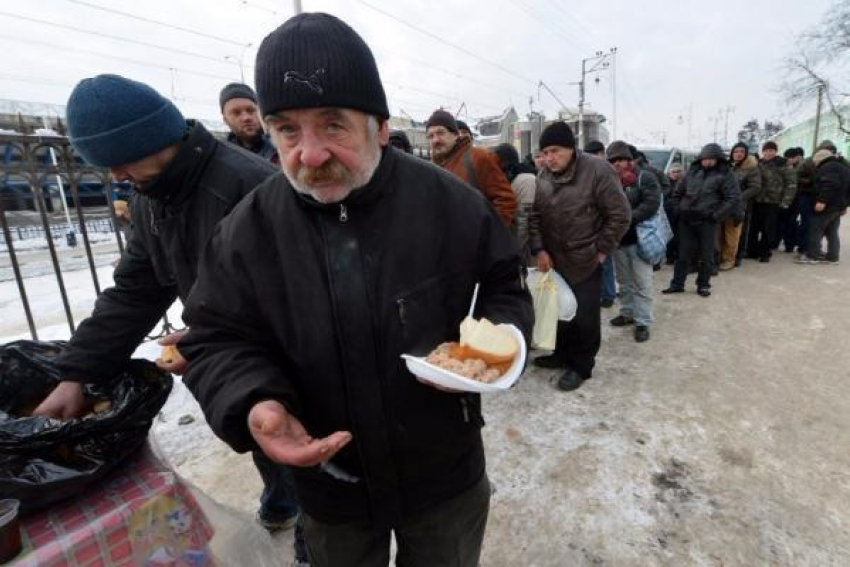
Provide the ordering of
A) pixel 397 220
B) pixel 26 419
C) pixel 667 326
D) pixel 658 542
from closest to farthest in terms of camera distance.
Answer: pixel 397 220 < pixel 26 419 < pixel 658 542 < pixel 667 326

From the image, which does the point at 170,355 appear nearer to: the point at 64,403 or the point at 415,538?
the point at 64,403

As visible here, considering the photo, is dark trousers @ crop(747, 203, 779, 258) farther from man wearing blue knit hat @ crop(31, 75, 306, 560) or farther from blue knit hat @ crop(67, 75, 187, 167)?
blue knit hat @ crop(67, 75, 187, 167)

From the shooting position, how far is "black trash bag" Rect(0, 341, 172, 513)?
1.34 meters

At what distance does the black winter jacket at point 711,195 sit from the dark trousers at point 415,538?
6.13 meters

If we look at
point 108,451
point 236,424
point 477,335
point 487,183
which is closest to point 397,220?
point 477,335

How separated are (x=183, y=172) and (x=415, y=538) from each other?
57.8 inches

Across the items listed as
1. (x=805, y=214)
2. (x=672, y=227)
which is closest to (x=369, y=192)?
(x=672, y=227)

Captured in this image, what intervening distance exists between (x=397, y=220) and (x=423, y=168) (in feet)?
0.75

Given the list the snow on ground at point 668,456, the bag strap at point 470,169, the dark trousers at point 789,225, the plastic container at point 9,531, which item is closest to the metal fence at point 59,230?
the snow on ground at point 668,456

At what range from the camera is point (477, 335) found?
3.82 ft

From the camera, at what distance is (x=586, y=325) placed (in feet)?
12.8

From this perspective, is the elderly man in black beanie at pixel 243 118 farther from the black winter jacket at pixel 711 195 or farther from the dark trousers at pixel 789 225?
the dark trousers at pixel 789 225

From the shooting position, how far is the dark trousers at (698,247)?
6.34 m

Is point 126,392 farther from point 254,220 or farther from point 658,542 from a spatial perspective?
point 658,542
